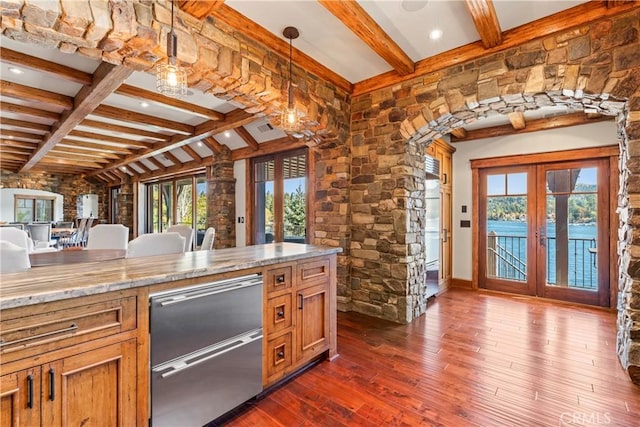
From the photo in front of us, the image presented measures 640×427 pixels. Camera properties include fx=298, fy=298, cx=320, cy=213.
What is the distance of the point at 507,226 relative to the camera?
4805mm

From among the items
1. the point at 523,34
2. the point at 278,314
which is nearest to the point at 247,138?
the point at 278,314

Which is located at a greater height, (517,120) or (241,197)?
(517,120)

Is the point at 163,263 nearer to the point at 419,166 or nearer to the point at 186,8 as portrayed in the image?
the point at 186,8

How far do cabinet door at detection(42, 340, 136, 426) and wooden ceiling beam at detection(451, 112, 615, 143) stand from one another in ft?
17.5

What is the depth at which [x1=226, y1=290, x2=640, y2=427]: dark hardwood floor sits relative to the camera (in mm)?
1871

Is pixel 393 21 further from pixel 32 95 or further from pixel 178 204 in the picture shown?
pixel 178 204

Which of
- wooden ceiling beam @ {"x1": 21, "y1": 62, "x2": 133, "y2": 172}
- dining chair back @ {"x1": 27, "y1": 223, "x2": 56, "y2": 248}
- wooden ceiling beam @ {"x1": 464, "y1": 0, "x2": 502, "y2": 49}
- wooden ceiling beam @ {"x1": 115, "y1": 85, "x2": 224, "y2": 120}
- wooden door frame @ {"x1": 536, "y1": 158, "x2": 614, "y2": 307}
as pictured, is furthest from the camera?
dining chair back @ {"x1": 27, "y1": 223, "x2": 56, "y2": 248}

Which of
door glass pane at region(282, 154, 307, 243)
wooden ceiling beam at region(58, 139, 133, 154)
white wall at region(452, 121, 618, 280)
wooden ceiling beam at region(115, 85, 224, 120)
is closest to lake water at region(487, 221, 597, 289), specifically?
white wall at region(452, 121, 618, 280)

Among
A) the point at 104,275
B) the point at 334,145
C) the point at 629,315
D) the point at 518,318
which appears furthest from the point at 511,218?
the point at 104,275

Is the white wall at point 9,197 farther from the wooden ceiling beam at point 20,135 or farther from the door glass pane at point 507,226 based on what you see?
the door glass pane at point 507,226

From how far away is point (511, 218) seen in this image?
15.6ft

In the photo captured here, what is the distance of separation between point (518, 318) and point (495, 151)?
2.62 metres

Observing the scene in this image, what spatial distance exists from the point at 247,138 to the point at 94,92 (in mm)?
2404

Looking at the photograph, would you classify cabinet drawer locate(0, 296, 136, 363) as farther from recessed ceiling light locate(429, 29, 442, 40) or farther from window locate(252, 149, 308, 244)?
window locate(252, 149, 308, 244)
